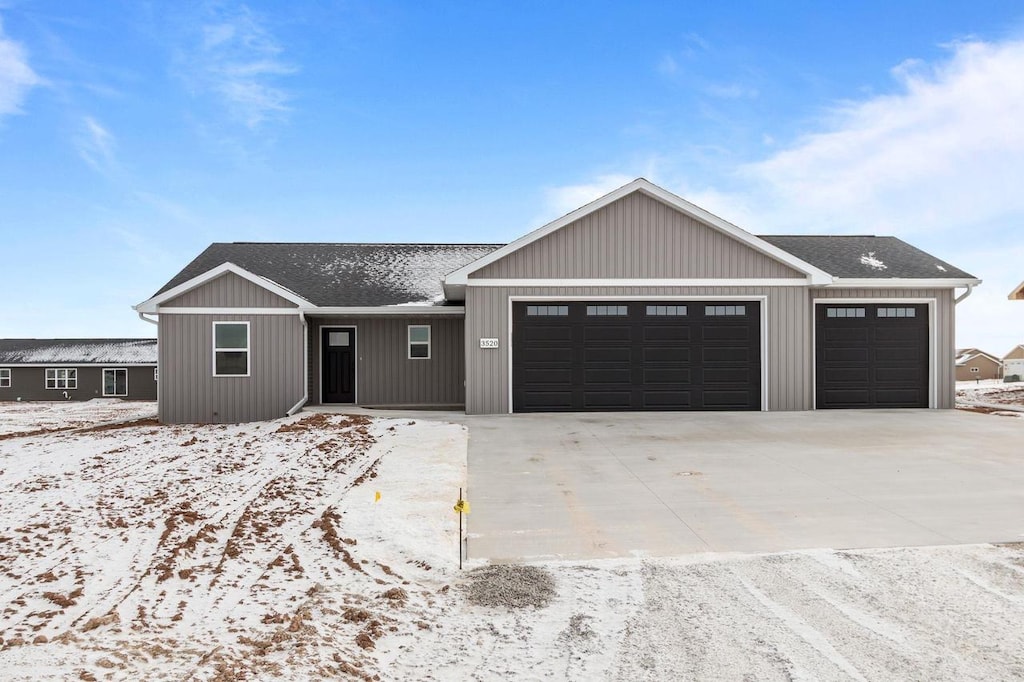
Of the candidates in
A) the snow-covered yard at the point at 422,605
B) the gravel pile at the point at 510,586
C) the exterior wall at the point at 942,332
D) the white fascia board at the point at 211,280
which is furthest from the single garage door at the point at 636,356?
the gravel pile at the point at 510,586

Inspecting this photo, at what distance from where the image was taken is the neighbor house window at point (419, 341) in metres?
16.8

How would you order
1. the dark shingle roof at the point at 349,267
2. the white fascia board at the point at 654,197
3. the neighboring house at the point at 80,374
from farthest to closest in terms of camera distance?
the neighboring house at the point at 80,374
the dark shingle roof at the point at 349,267
the white fascia board at the point at 654,197

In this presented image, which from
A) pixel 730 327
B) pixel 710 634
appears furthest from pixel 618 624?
pixel 730 327

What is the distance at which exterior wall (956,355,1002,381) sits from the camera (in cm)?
4838

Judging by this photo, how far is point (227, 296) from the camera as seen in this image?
15.1 m

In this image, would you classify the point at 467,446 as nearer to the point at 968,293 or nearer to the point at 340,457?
the point at 340,457

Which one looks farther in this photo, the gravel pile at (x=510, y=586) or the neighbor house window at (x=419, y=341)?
the neighbor house window at (x=419, y=341)

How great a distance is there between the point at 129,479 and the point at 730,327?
11.6 meters

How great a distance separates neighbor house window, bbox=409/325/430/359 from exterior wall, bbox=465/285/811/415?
2.69 metres

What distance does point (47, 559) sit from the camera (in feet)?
15.8

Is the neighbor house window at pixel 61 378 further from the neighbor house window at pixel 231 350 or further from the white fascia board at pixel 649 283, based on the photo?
the white fascia board at pixel 649 283

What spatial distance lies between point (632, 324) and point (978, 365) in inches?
1805

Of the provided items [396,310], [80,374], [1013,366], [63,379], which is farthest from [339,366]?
[1013,366]

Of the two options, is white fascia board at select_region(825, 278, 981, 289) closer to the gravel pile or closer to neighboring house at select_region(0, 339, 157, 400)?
the gravel pile
